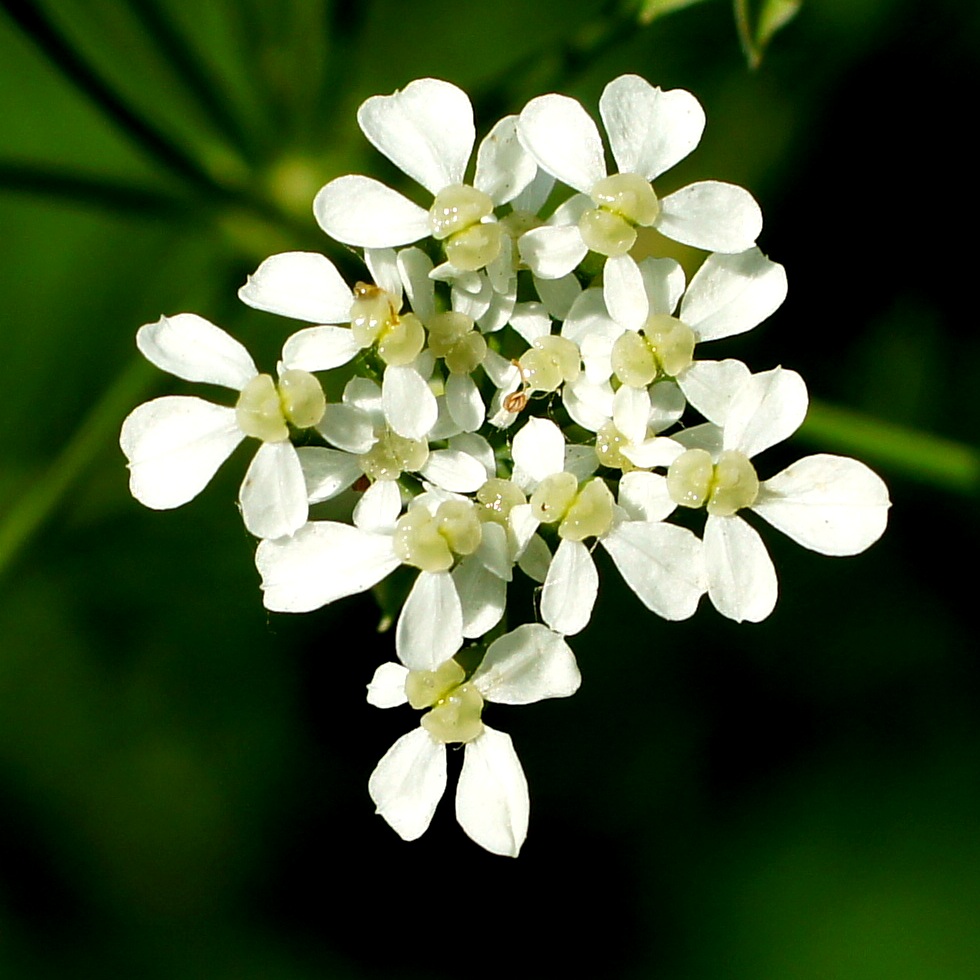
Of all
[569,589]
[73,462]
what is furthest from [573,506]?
[73,462]

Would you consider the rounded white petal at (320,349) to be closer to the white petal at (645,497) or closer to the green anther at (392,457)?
the green anther at (392,457)

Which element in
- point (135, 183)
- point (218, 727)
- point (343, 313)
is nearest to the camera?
point (343, 313)

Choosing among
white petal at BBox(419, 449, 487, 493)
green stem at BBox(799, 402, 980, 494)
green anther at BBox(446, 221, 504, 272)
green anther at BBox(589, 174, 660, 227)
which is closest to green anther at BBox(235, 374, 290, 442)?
white petal at BBox(419, 449, 487, 493)

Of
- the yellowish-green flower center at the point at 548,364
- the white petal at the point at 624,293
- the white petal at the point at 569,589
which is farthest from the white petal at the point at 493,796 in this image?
the white petal at the point at 624,293

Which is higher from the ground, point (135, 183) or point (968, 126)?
point (968, 126)

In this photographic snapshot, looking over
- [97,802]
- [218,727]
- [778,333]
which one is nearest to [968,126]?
[778,333]

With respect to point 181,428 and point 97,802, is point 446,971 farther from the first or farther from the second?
point 181,428
